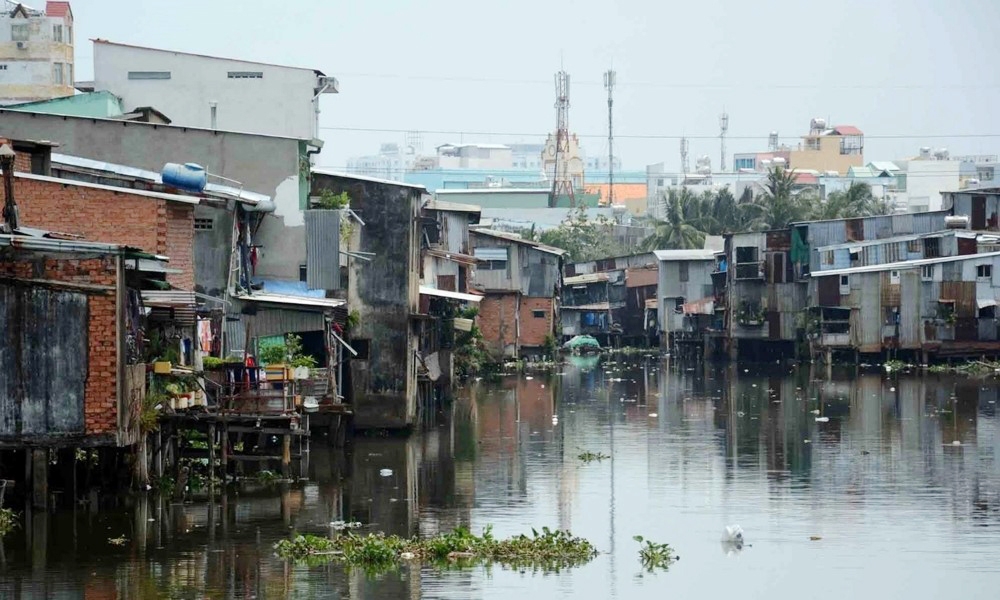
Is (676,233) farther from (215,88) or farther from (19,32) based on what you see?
(215,88)

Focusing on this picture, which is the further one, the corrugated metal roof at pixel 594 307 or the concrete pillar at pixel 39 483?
the corrugated metal roof at pixel 594 307

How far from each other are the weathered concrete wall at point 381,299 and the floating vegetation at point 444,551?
1348 centimetres

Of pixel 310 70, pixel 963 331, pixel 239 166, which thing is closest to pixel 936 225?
pixel 963 331

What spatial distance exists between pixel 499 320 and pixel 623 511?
38924 millimetres

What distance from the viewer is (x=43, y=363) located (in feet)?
75.8

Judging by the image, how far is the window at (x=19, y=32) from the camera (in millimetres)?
70312

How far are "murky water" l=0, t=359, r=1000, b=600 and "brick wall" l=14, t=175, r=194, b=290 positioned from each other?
174 inches

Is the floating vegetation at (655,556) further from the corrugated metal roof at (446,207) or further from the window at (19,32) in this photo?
the window at (19,32)

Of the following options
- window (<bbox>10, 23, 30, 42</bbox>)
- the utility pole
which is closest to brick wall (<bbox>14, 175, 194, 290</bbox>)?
the utility pole

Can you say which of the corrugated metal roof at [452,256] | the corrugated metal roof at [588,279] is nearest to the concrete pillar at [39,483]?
the corrugated metal roof at [452,256]

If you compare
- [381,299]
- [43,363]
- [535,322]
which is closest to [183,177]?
[43,363]

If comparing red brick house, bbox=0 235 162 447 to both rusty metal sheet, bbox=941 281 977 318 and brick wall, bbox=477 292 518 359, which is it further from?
rusty metal sheet, bbox=941 281 977 318

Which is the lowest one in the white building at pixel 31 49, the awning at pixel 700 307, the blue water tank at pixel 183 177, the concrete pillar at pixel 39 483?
the concrete pillar at pixel 39 483

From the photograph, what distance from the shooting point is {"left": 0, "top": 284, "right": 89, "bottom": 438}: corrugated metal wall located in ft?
75.4
